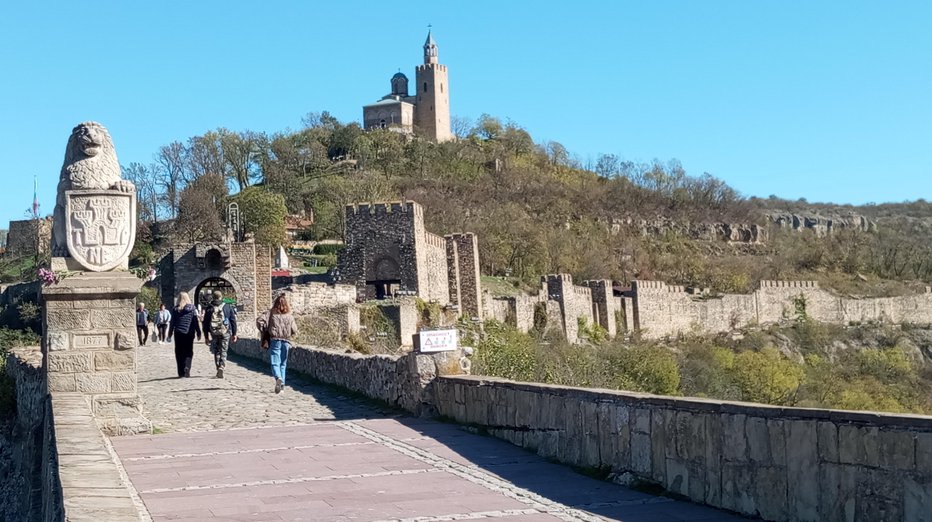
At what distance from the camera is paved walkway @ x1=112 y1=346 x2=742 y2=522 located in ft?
21.6

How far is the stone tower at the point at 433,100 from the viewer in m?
117

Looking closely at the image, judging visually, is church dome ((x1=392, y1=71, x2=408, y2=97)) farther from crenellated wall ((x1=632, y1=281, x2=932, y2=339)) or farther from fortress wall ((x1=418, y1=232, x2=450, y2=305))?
fortress wall ((x1=418, y1=232, x2=450, y2=305))

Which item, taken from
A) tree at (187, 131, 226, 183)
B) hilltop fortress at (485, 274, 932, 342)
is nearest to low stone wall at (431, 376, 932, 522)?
hilltop fortress at (485, 274, 932, 342)

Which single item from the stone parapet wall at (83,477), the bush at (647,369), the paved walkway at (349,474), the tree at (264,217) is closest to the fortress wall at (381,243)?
the bush at (647,369)

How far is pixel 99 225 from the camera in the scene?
1007 centimetres

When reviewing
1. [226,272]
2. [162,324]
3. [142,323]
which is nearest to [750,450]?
[142,323]

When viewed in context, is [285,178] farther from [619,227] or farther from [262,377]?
[262,377]

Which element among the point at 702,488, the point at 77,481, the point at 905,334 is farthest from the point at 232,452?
the point at 905,334

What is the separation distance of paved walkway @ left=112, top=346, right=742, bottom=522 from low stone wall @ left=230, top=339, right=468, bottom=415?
28cm

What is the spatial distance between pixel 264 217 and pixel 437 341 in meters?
A: 51.6

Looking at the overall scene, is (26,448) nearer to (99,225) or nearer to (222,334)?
(99,225)

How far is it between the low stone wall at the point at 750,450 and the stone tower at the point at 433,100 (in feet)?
355

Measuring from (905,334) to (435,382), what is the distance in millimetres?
71485

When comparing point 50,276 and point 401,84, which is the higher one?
point 401,84
